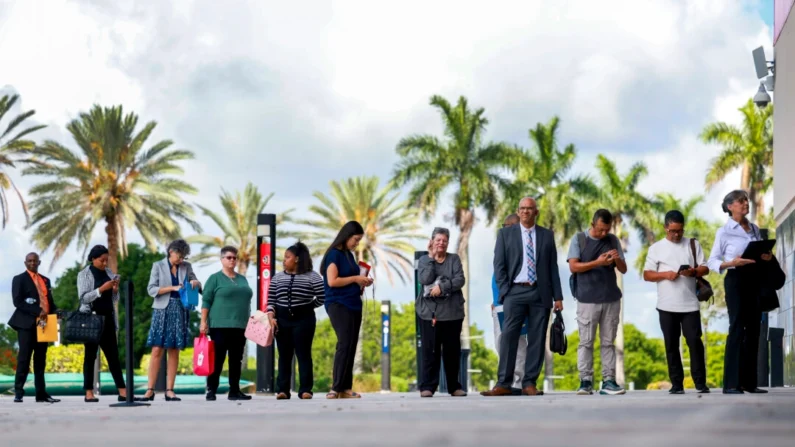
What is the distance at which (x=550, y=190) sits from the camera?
65438 millimetres

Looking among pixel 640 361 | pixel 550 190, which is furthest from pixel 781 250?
pixel 640 361

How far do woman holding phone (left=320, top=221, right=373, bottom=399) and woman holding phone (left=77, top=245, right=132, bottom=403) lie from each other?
2335mm

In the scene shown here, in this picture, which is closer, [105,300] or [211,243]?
[105,300]

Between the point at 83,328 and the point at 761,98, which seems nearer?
the point at 83,328

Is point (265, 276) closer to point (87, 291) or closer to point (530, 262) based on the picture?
point (87, 291)

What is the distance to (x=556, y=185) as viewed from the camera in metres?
65.7

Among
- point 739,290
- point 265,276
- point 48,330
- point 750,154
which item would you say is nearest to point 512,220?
point 739,290

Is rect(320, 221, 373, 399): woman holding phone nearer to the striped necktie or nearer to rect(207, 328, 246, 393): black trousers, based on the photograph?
rect(207, 328, 246, 393): black trousers

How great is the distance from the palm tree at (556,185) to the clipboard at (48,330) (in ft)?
162

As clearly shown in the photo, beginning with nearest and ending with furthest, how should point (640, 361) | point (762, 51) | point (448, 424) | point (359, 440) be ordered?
point (359, 440) → point (448, 424) → point (762, 51) → point (640, 361)

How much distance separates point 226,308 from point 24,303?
2364mm

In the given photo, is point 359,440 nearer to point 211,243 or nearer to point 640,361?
point 211,243

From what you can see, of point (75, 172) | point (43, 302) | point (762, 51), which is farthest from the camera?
point (75, 172)

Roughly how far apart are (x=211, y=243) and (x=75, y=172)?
19.6 m
